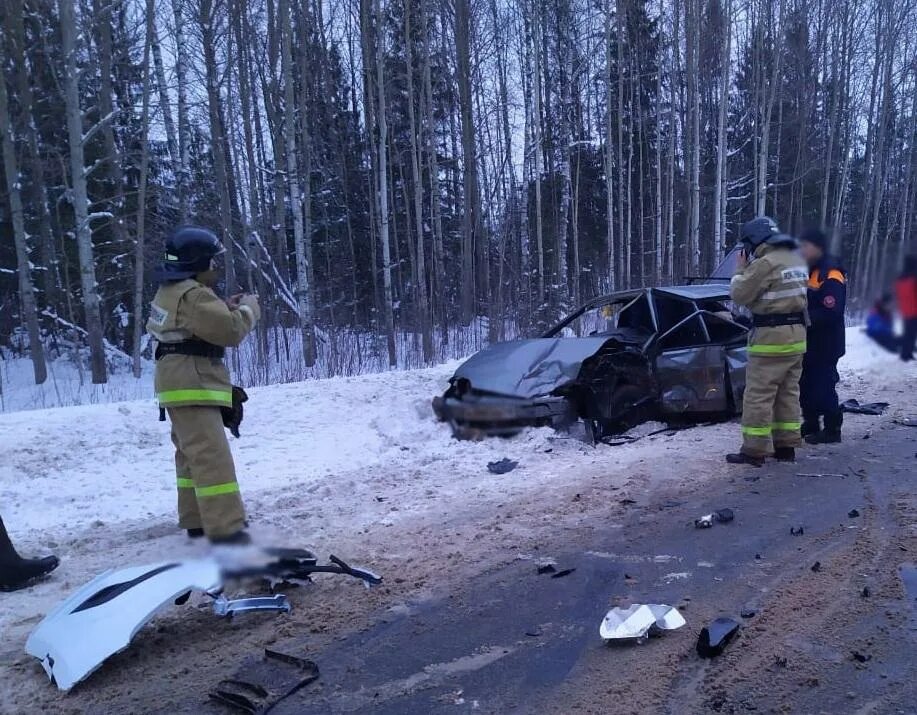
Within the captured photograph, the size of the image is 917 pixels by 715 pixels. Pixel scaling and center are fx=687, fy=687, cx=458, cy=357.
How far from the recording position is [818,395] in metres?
5.92

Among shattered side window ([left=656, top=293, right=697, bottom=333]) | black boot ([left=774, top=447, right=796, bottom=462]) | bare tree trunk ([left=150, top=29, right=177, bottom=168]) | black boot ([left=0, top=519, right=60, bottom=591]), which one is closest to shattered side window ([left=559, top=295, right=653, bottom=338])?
shattered side window ([left=656, top=293, right=697, bottom=333])

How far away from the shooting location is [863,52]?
1610 millimetres

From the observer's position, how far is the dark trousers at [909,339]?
830mm

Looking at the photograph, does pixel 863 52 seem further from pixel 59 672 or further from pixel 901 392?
pixel 901 392

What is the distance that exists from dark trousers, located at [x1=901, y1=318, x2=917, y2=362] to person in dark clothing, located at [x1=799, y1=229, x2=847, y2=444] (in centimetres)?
18

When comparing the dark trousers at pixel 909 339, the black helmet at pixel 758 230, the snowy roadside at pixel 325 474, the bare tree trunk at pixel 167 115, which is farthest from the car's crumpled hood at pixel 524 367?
the bare tree trunk at pixel 167 115

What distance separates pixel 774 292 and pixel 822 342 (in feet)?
3.90

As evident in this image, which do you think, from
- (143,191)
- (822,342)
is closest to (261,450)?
(822,342)

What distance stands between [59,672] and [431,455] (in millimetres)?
3924

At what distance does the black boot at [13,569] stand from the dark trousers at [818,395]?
16.7ft

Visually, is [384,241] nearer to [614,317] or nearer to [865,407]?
[614,317]

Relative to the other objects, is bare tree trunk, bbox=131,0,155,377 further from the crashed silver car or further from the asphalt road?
the asphalt road

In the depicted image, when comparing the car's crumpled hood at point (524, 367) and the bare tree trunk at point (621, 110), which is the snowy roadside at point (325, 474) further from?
the bare tree trunk at point (621, 110)

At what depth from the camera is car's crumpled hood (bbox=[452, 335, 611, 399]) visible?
164 inches
